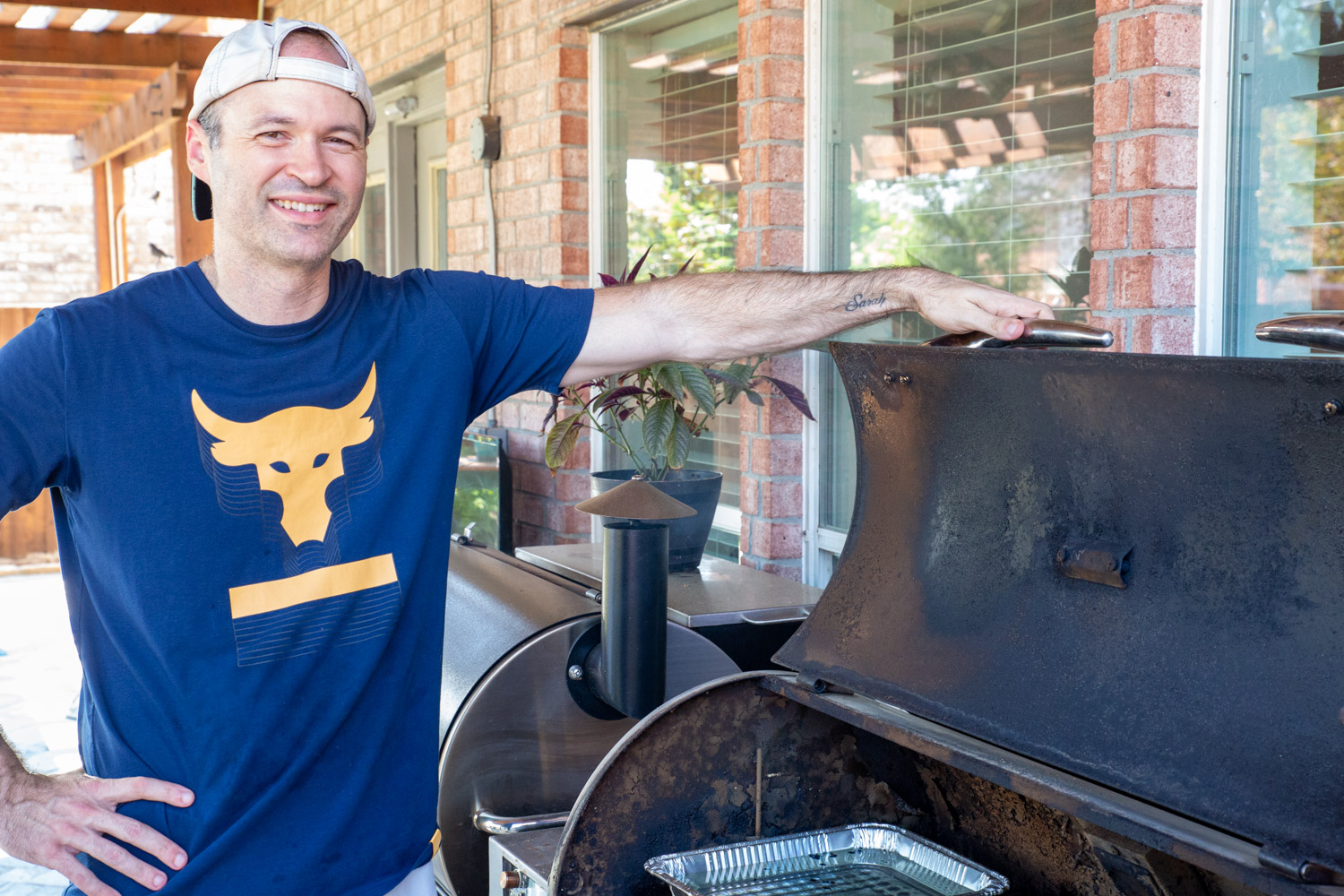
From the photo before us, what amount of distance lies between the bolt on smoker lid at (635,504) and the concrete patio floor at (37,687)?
1.97m

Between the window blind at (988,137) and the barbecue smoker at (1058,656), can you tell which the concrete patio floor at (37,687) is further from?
the window blind at (988,137)

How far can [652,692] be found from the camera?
2.11m

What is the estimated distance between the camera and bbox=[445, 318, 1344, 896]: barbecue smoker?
48.4 inches

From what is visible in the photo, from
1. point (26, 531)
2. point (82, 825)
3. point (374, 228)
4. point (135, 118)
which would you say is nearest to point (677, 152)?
point (82, 825)

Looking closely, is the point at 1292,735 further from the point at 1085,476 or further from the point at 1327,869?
the point at 1085,476

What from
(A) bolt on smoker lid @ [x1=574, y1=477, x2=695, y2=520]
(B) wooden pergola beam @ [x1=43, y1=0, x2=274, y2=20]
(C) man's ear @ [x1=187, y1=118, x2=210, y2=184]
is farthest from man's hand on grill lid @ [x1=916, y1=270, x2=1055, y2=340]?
(B) wooden pergola beam @ [x1=43, y1=0, x2=274, y2=20]

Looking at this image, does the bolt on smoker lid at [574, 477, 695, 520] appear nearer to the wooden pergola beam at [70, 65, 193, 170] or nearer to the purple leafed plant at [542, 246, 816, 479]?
the purple leafed plant at [542, 246, 816, 479]

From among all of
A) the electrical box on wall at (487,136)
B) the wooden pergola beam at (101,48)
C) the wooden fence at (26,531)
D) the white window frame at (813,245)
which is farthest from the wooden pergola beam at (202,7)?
the white window frame at (813,245)

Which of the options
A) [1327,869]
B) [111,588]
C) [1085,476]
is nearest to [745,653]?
[1085,476]

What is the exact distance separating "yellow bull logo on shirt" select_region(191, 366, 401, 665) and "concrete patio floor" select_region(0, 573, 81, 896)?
2033 millimetres

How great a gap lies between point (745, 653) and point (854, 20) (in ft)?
4.64

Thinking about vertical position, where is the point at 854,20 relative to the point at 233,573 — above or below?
above

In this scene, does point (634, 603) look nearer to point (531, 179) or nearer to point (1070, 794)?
point (1070, 794)

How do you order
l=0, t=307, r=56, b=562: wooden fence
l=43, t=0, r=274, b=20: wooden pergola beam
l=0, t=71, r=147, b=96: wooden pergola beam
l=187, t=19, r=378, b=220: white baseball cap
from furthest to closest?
l=0, t=71, r=147, b=96: wooden pergola beam → l=0, t=307, r=56, b=562: wooden fence → l=43, t=0, r=274, b=20: wooden pergola beam → l=187, t=19, r=378, b=220: white baseball cap
